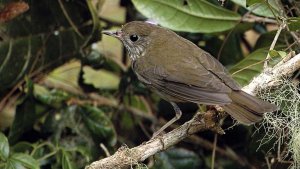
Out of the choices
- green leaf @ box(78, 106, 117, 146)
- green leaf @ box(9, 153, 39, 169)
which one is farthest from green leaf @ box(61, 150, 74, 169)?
green leaf @ box(78, 106, 117, 146)

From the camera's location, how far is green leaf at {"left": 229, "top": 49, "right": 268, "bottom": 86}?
377 centimetres

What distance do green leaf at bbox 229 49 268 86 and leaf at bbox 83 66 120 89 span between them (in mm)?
1349

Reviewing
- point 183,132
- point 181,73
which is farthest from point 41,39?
point 183,132

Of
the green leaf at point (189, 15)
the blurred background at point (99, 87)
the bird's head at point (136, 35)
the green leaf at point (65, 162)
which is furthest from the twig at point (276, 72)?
the green leaf at point (65, 162)

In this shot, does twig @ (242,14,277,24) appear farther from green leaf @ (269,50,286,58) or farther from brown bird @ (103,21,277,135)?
green leaf @ (269,50,286,58)

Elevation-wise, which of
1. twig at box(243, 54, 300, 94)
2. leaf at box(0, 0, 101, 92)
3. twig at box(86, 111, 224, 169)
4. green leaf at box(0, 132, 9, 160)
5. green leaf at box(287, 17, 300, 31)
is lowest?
green leaf at box(0, 132, 9, 160)

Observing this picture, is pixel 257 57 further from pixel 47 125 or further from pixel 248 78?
pixel 47 125

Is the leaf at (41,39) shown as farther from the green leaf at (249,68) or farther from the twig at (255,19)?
the green leaf at (249,68)

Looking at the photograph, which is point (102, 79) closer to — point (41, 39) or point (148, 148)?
point (41, 39)

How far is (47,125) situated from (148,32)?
42.5 inches

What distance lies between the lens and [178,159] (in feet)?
14.0

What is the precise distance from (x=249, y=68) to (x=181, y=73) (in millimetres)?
488

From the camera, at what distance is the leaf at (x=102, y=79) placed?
5.06 m

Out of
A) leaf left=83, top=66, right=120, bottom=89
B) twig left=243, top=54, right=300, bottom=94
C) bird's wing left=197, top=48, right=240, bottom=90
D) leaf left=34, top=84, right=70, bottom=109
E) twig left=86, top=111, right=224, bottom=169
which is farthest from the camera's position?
leaf left=83, top=66, right=120, bottom=89
